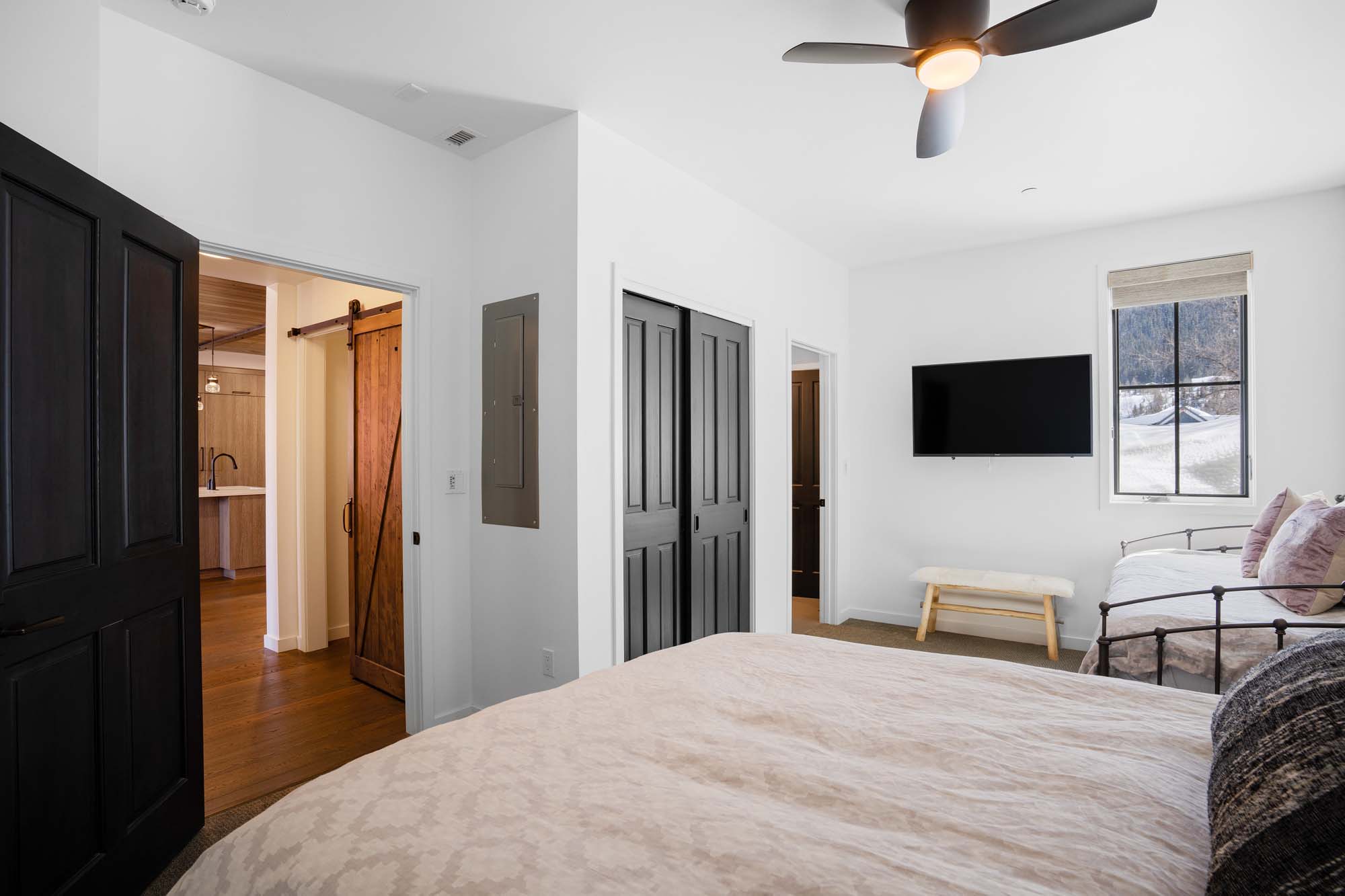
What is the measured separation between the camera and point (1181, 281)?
14.2 feet

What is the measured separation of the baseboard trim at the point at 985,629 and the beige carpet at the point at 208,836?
4.21 metres

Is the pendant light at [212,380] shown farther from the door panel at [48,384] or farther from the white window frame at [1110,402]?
the white window frame at [1110,402]

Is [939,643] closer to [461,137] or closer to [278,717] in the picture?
[278,717]

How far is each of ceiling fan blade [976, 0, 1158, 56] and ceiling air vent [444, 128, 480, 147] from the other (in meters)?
2.18

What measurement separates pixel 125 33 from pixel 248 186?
1.81 feet

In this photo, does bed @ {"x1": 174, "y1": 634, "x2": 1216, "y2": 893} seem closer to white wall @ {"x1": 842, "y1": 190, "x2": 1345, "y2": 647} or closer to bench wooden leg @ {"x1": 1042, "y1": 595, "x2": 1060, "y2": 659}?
bench wooden leg @ {"x1": 1042, "y1": 595, "x2": 1060, "y2": 659}

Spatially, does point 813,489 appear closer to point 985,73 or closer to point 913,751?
point 985,73

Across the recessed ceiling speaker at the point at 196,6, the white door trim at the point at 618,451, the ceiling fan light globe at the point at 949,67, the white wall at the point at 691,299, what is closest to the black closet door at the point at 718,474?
the white wall at the point at 691,299

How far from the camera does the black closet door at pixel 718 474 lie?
376 centimetres

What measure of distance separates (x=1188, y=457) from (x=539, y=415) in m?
4.20

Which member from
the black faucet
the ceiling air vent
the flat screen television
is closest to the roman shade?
the flat screen television

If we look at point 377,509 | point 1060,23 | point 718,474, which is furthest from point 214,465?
point 1060,23

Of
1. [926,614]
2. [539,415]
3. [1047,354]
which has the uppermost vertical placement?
[1047,354]

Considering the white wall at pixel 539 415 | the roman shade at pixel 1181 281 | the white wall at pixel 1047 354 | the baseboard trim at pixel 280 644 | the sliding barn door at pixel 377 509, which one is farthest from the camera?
the baseboard trim at pixel 280 644
